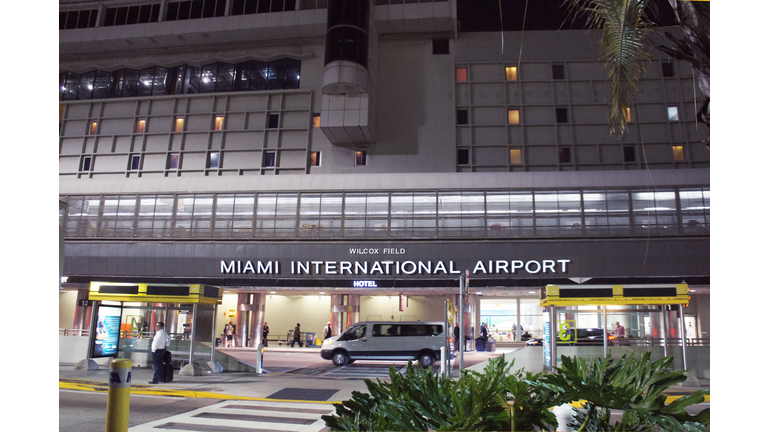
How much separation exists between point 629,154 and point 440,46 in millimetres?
13275

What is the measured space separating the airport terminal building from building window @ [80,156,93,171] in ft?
1.10

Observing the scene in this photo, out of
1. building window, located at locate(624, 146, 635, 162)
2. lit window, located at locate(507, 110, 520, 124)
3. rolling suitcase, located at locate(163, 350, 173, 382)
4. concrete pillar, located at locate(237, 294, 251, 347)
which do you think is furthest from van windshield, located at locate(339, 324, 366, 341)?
building window, located at locate(624, 146, 635, 162)

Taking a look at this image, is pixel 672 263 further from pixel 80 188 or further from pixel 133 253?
pixel 80 188

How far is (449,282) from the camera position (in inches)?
1020

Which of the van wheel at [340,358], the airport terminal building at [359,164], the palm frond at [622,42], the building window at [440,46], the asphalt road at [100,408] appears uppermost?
the building window at [440,46]

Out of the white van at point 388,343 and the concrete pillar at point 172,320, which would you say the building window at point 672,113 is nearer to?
the white van at point 388,343

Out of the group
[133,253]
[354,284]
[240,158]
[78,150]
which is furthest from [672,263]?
[78,150]

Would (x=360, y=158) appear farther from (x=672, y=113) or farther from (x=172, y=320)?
(x=672, y=113)

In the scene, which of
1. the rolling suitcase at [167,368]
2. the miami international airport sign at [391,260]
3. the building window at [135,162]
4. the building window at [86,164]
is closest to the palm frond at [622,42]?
the rolling suitcase at [167,368]

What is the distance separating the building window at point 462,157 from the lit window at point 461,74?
→ 455 centimetres

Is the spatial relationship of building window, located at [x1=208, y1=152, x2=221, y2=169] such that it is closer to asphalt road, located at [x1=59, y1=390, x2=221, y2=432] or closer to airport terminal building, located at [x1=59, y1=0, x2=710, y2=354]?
airport terminal building, located at [x1=59, y1=0, x2=710, y2=354]

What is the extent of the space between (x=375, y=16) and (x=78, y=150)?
21.4 metres

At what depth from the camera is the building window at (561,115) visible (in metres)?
30.1

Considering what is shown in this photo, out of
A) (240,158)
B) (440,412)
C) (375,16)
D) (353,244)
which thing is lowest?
(440,412)
